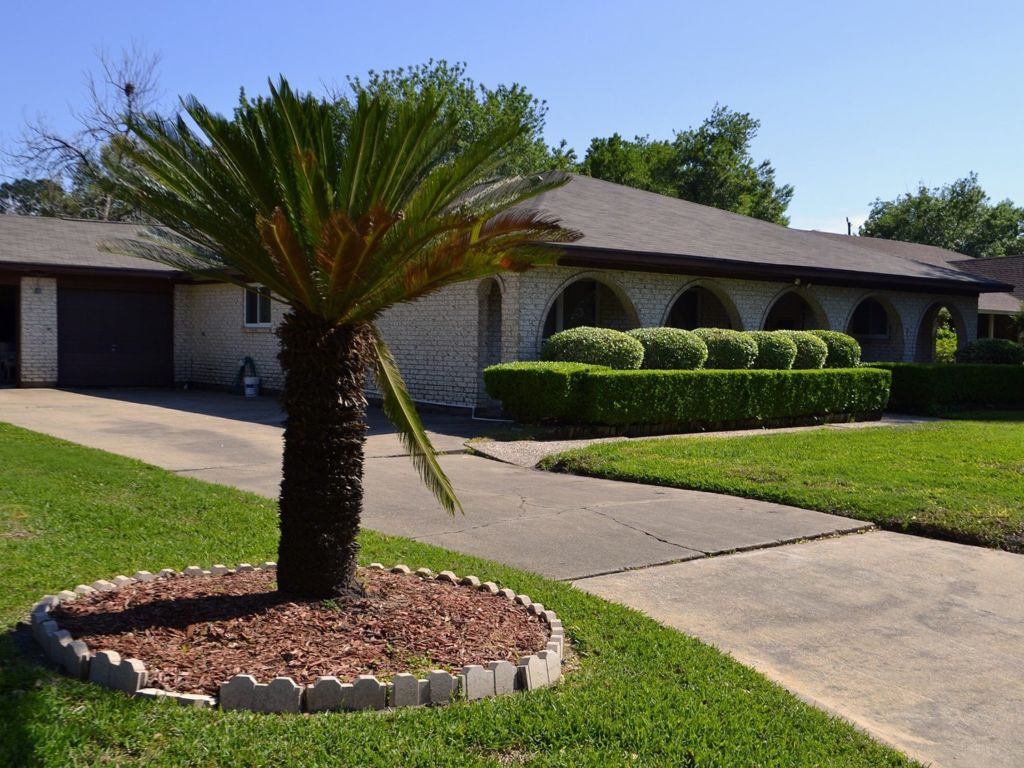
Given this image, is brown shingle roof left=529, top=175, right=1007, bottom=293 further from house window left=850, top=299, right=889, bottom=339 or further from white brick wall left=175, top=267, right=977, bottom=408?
house window left=850, top=299, right=889, bottom=339

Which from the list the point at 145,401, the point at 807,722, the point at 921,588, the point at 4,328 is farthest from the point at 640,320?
the point at 4,328

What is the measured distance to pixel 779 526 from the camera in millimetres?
8633

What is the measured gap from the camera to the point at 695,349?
56.0ft

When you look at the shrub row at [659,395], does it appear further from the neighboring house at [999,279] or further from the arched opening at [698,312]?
the neighboring house at [999,279]

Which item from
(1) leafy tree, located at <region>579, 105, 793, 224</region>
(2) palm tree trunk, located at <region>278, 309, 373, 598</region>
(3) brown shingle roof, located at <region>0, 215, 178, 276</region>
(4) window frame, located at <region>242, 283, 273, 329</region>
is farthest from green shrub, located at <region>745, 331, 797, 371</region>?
(1) leafy tree, located at <region>579, 105, 793, 224</region>

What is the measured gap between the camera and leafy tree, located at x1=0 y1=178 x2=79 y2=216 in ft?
155

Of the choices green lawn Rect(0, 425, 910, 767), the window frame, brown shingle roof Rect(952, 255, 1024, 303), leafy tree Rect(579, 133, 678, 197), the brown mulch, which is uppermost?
leafy tree Rect(579, 133, 678, 197)

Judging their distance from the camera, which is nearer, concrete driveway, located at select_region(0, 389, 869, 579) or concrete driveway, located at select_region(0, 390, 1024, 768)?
concrete driveway, located at select_region(0, 390, 1024, 768)

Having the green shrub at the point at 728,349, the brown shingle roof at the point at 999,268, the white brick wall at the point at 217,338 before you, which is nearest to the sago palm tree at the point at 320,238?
the green shrub at the point at 728,349

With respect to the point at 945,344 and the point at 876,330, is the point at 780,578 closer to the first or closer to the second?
the point at 876,330

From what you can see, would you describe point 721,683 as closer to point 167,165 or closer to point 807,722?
point 807,722

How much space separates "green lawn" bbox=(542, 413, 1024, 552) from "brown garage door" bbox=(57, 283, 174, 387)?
15792mm

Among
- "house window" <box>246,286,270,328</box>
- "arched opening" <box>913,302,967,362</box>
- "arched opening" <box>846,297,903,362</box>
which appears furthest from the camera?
"arched opening" <box>913,302,967,362</box>

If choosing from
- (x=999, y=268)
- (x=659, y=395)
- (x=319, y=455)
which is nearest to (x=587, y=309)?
(x=659, y=395)
